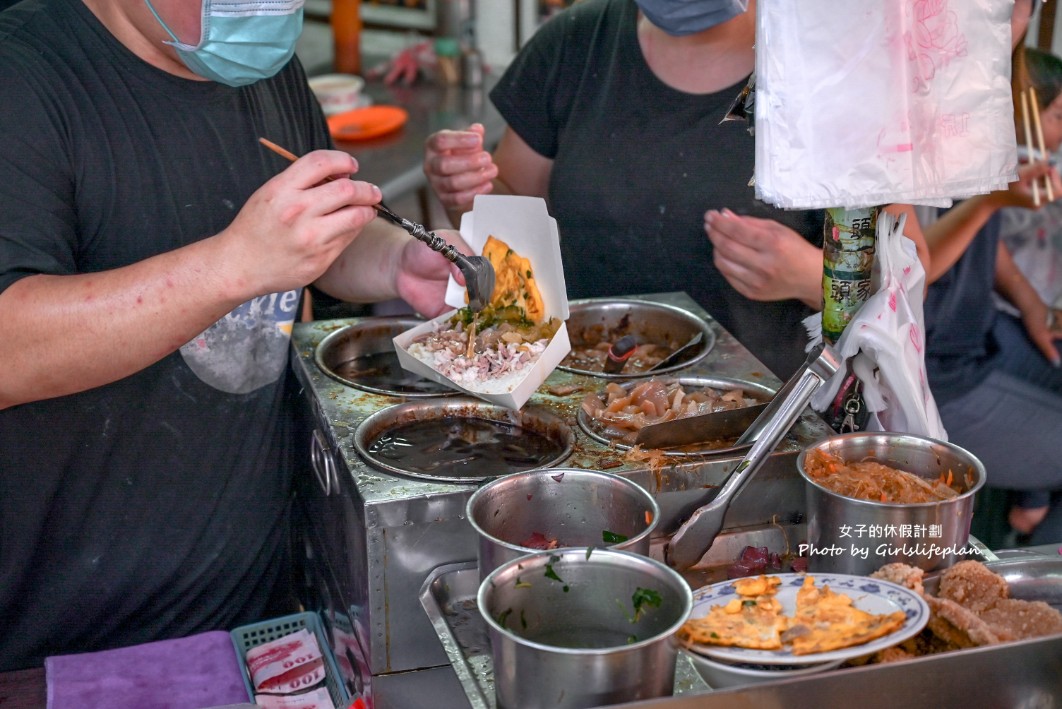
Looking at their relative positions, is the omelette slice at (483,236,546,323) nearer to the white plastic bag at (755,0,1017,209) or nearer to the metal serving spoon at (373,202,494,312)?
the metal serving spoon at (373,202,494,312)

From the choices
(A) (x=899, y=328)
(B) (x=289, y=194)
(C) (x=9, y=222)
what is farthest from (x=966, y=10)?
(C) (x=9, y=222)

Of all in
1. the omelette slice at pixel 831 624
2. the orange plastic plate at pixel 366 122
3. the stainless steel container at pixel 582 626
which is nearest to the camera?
the stainless steel container at pixel 582 626

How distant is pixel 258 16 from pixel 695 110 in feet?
3.79

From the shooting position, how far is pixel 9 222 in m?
1.69

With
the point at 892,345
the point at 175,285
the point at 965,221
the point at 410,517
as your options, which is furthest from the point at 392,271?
the point at 965,221

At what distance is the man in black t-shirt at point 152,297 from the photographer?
65.4 inches

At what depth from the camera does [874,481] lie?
5.11ft

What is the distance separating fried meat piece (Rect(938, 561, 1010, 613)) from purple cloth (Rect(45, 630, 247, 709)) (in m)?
1.18

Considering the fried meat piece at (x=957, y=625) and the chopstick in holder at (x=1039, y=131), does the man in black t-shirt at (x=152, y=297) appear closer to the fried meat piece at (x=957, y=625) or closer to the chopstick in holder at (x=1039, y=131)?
the fried meat piece at (x=957, y=625)

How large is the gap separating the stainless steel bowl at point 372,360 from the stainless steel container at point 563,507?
19.2 inches

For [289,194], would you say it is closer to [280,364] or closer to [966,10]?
[280,364]

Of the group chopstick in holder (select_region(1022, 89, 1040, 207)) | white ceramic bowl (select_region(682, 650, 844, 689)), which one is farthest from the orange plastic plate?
white ceramic bowl (select_region(682, 650, 844, 689))

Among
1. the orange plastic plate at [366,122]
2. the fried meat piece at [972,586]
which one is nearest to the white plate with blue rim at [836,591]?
the fried meat piece at [972,586]

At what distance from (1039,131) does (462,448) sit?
226 centimetres
